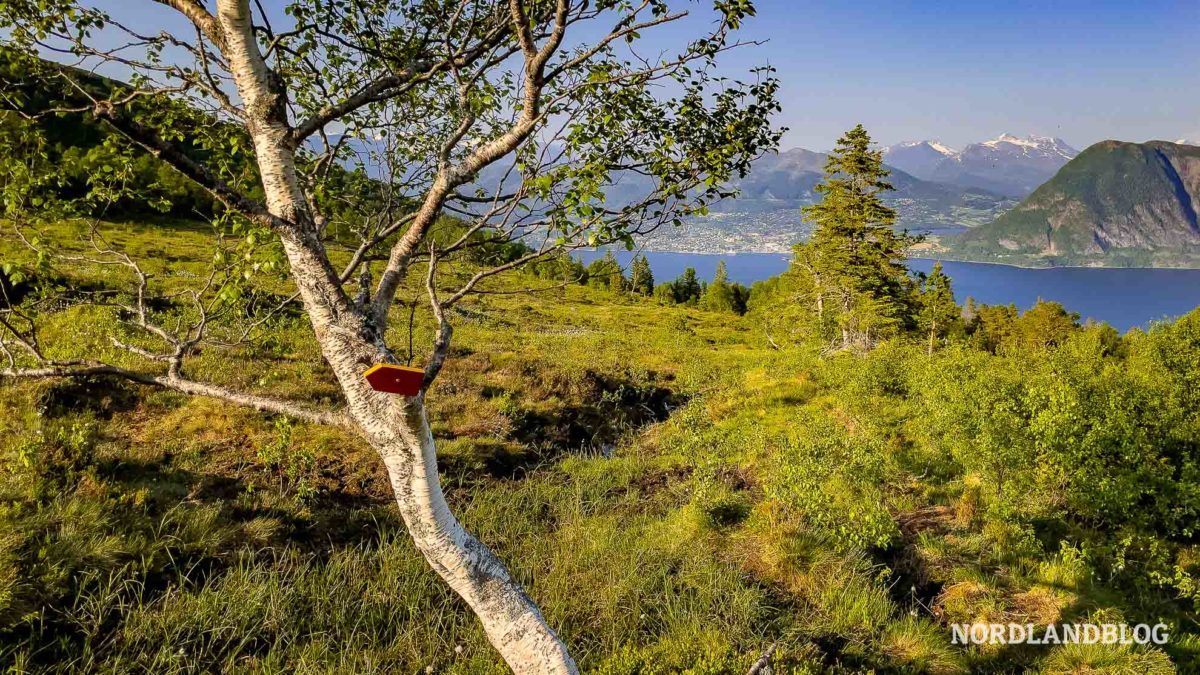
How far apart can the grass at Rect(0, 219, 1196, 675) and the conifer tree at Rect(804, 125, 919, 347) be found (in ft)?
86.9

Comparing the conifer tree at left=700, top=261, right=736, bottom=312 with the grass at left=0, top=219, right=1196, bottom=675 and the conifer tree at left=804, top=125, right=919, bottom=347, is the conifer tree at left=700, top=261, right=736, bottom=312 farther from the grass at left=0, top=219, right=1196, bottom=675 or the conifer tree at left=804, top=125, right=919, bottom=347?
the grass at left=0, top=219, right=1196, bottom=675

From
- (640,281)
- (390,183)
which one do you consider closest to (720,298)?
(640,281)

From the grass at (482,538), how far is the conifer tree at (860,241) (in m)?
26.5

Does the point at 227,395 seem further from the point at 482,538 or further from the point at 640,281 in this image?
the point at 640,281

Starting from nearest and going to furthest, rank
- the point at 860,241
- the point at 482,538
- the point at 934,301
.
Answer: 1. the point at 482,538
2. the point at 860,241
3. the point at 934,301

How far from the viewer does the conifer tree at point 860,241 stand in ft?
124

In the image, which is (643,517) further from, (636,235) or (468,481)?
(636,235)

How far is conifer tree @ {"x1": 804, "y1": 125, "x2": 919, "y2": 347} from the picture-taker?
37844 millimetres

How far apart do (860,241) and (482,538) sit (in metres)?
38.4

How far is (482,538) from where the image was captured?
837 cm

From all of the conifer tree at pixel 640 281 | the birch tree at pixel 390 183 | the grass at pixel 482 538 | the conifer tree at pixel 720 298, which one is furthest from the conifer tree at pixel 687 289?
the birch tree at pixel 390 183

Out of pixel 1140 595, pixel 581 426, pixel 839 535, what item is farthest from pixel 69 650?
pixel 1140 595

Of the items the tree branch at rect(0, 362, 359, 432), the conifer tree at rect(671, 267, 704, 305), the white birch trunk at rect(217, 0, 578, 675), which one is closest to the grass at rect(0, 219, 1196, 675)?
the tree branch at rect(0, 362, 359, 432)

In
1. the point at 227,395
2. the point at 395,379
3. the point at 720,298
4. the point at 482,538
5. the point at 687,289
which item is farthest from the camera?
the point at 687,289
